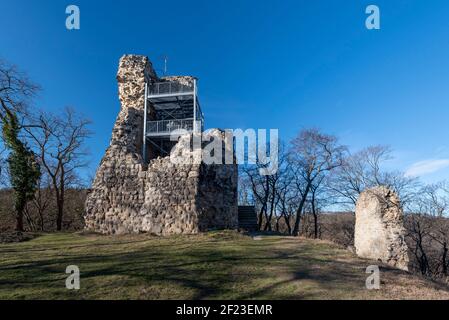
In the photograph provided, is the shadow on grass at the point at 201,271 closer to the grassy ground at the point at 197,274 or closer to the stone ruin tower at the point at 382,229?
the grassy ground at the point at 197,274

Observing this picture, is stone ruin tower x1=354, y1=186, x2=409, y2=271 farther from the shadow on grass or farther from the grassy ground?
the shadow on grass

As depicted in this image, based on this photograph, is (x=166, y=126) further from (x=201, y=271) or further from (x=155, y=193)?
(x=201, y=271)

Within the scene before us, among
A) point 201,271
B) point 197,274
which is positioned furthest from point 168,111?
point 197,274

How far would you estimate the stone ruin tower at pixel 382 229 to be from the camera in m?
9.81

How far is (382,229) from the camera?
1009cm

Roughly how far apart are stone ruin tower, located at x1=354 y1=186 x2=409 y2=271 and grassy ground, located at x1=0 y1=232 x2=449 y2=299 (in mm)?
1000

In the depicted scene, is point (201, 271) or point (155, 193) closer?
point (201, 271)

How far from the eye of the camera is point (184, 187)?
14.7 m

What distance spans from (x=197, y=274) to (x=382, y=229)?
6.80 m

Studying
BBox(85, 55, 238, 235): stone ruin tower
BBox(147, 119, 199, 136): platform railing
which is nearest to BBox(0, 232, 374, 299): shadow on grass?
BBox(85, 55, 238, 235): stone ruin tower

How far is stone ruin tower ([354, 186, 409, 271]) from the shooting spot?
981 centimetres

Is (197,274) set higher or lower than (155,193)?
lower
